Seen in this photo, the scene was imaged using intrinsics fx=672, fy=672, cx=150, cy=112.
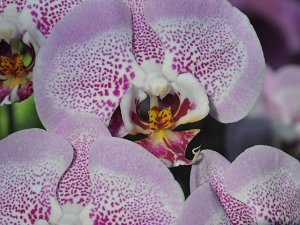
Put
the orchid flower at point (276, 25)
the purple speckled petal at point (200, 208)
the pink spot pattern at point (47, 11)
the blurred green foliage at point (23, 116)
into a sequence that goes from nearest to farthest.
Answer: the purple speckled petal at point (200, 208) < the pink spot pattern at point (47, 11) < the blurred green foliage at point (23, 116) < the orchid flower at point (276, 25)

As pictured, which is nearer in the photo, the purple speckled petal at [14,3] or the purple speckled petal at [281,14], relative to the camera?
the purple speckled petal at [14,3]

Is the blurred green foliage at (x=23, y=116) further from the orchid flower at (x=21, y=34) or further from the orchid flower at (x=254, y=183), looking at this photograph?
the orchid flower at (x=254, y=183)

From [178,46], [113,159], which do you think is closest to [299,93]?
[178,46]

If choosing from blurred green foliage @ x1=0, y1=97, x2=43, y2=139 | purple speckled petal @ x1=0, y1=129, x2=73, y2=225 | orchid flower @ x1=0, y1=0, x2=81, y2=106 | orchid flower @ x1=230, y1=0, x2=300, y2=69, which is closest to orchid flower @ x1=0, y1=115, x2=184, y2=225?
purple speckled petal @ x1=0, y1=129, x2=73, y2=225

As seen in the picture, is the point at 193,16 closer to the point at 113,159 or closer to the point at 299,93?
the point at 113,159

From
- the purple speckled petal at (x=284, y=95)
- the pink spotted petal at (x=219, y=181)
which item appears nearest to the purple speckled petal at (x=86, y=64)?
the pink spotted petal at (x=219, y=181)

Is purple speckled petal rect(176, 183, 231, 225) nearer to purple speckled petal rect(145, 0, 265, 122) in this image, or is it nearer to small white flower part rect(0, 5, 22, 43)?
purple speckled petal rect(145, 0, 265, 122)
